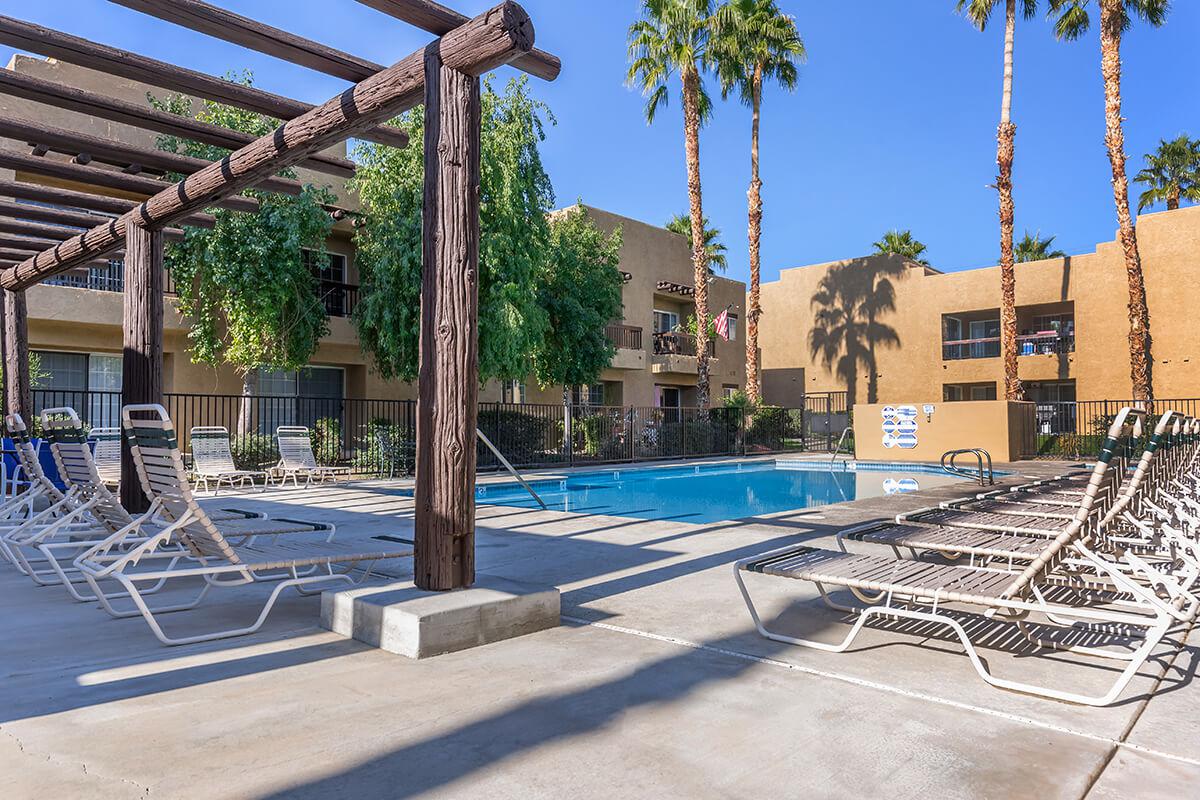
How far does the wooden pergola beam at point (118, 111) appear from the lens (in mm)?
5773

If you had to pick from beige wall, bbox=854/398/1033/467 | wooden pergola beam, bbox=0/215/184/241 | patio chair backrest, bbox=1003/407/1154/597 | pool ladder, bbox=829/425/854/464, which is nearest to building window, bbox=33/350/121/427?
wooden pergola beam, bbox=0/215/184/241

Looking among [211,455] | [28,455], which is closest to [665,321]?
[211,455]

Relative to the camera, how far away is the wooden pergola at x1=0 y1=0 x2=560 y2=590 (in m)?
4.13

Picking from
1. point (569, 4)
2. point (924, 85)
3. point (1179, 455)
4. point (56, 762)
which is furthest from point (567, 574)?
point (924, 85)

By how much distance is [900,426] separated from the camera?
2023 centimetres

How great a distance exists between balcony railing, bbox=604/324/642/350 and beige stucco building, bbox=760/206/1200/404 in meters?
9.01

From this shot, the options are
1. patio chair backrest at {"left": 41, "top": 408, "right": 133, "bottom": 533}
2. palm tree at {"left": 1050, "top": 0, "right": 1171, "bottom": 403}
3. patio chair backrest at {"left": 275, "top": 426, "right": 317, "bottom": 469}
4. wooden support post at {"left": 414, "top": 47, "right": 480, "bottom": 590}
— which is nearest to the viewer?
wooden support post at {"left": 414, "top": 47, "right": 480, "bottom": 590}

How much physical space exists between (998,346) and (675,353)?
11350 millimetres

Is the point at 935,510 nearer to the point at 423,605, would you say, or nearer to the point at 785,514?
the point at 785,514

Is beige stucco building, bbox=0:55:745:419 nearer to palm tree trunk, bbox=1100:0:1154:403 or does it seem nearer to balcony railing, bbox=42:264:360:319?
balcony railing, bbox=42:264:360:319

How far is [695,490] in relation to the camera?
51.4 ft

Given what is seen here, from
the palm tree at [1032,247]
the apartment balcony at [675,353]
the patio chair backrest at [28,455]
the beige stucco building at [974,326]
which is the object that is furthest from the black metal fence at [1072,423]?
the patio chair backrest at [28,455]

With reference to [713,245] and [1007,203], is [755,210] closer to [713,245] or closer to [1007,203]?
[1007,203]

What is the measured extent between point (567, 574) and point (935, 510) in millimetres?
2658
